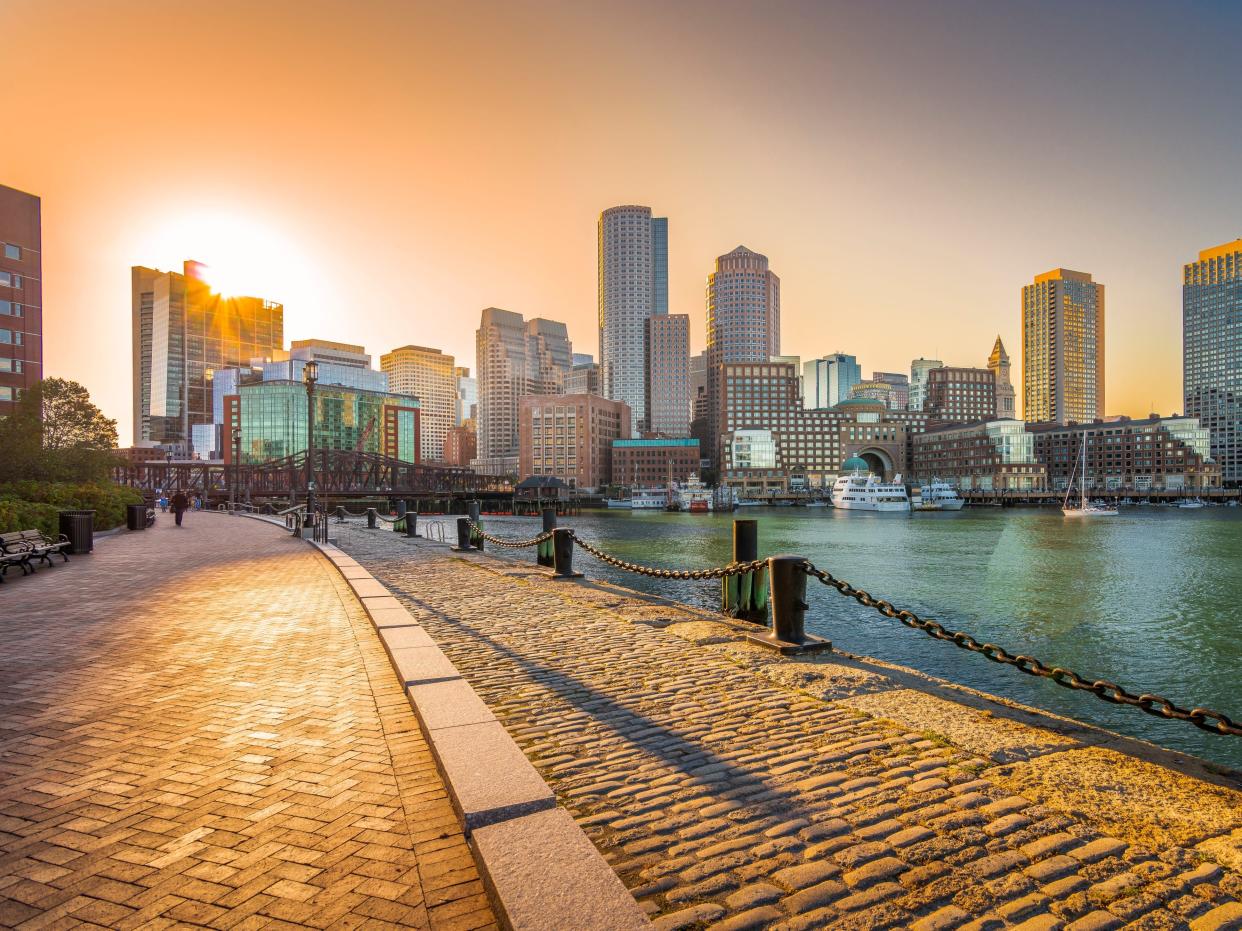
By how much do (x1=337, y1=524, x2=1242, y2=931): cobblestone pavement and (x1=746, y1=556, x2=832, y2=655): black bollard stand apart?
5.32 feet

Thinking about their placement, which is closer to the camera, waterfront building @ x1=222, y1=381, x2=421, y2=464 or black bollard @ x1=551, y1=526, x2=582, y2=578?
black bollard @ x1=551, y1=526, x2=582, y2=578

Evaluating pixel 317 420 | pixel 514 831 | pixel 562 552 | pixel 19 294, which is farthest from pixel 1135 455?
pixel 19 294

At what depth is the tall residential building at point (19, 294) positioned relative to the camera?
6203cm

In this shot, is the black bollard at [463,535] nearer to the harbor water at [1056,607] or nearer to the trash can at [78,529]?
the harbor water at [1056,607]

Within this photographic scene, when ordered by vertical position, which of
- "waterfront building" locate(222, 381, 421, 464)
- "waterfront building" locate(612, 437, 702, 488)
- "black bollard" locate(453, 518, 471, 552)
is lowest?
"black bollard" locate(453, 518, 471, 552)

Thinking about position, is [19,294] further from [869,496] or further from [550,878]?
[869,496]

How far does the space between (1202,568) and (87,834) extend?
152 ft

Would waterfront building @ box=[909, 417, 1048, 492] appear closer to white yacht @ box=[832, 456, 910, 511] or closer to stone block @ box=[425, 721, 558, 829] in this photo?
white yacht @ box=[832, 456, 910, 511]

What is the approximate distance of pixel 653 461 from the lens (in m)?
180

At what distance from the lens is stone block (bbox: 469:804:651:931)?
2.95 metres

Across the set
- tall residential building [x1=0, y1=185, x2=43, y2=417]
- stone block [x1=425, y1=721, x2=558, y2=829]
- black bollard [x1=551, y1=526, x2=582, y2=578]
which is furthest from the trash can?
tall residential building [x1=0, y1=185, x2=43, y2=417]

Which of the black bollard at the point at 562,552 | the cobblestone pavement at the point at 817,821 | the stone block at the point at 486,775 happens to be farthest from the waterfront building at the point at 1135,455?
the stone block at the point at 486,775

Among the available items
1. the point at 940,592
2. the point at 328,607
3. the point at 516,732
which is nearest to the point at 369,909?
the point at 516,732

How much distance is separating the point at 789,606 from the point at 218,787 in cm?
649
